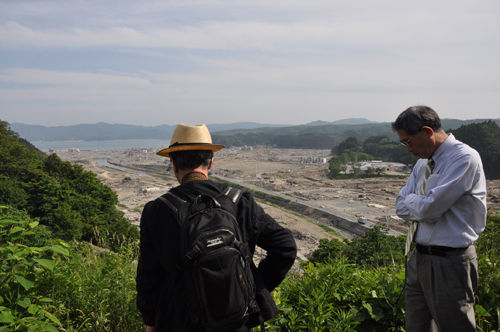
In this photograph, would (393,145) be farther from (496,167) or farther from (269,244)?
(269,244)

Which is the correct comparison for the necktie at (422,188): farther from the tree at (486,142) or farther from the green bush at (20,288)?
the tree at (486,142)

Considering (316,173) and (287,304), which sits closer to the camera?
(287,304)

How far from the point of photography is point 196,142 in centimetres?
144

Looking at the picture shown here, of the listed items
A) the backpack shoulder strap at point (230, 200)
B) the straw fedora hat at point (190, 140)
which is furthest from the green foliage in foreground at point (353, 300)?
the straw fedora hat at point (190, 140)

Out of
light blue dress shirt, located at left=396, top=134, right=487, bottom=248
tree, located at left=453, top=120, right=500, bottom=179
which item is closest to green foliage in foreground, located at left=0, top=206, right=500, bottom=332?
light blue dress shirt, located at left=396, top=134, right=487, bottom=248

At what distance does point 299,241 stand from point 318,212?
8983 millimetres

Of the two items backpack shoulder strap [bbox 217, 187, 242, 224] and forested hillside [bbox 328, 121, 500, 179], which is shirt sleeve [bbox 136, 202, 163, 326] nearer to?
backpack shoulder strap [bbox 217, 187, 242, 224]

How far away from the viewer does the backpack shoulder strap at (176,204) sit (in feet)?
4.26

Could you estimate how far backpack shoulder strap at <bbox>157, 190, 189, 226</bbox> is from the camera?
51.1 inches

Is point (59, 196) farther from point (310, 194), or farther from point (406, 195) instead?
point (310, 194)

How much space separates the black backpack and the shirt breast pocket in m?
1.11

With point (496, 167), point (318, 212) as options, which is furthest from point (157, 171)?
point (496, 167)

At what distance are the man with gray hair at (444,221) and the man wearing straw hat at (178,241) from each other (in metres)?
0.81

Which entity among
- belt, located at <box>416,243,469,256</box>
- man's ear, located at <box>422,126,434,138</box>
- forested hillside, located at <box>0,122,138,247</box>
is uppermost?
man's ear, located at <box>422,126,434,138</box>
